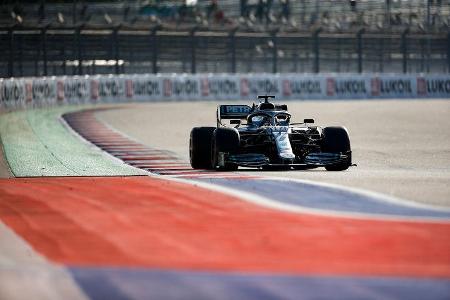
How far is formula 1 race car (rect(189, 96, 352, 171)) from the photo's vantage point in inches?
733

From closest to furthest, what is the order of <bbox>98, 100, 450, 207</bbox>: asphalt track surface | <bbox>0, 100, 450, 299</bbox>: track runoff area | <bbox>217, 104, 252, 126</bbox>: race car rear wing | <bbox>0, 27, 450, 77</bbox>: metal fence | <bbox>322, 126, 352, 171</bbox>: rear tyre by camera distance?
<bbox>0, 100, 450, 299</bbox>: track runoff area → <bbox>98, 100, 450, 207</bbox>: asphalt track surface → <bbox>322, 126, 352, 171</bbox>: rear tyre → <bbox>217, 104, 252, 126</bbox>: race car rear wing → <bbox>0, 27, 450, 77</bbox>: metal fence

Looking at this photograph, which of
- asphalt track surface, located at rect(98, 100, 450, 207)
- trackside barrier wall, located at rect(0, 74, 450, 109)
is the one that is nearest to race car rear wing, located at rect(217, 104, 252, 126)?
asphalt track surface, located at rect(98, 100, 450, 207)

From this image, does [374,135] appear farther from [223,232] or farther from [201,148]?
[223,232]

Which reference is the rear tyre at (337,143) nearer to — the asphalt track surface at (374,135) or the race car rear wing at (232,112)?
the asphalt track surface at (374,135)

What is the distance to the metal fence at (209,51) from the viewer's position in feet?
174

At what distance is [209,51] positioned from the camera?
5950cm

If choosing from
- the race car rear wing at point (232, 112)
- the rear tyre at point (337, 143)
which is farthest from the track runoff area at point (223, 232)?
the race car rear wing at point (232, 112)

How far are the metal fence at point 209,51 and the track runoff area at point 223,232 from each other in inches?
1285

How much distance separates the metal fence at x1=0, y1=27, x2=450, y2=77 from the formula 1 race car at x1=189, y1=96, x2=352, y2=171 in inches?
1181

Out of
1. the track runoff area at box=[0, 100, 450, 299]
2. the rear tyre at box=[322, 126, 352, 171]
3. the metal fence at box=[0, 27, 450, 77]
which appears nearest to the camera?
the track runoff area at box=[0, 100, 450, 299]

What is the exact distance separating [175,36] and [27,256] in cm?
4991

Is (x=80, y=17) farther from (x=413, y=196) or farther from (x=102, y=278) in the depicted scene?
(x=102, y=278)

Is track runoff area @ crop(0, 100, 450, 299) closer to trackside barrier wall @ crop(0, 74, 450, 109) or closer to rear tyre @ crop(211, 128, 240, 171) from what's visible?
rear tyre @ crop(211, 128, 240, 171)

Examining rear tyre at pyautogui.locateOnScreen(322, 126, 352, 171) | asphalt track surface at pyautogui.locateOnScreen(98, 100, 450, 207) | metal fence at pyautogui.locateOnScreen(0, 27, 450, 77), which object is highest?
metal fence at pyautogui.locateOnScreen(0, 27, 450, 77)
